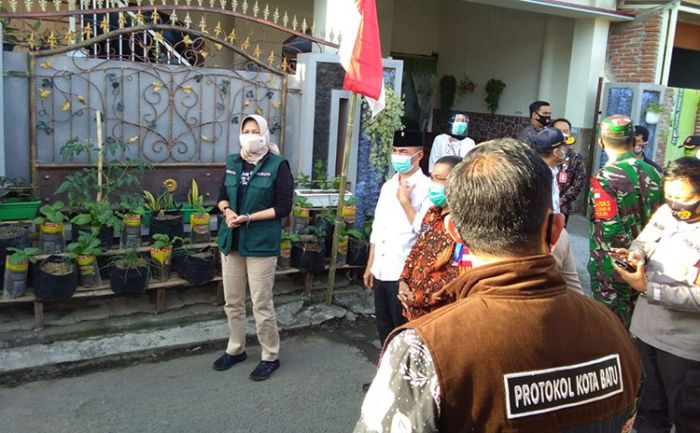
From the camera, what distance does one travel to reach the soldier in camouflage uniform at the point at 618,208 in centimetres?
353

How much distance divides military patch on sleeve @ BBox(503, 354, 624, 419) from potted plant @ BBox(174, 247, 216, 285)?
152 inches

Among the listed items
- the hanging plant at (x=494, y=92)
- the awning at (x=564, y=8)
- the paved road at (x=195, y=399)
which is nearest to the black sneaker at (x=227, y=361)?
the paved road at (x=195, y=399)

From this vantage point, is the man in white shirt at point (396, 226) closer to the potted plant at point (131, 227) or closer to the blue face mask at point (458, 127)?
the potted plant at point (131, 227)

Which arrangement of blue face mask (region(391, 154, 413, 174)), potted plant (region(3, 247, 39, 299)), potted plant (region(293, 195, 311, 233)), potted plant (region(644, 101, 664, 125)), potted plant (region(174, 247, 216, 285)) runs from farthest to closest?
potted plant (region(644, 101, 664, 125)), potted plant (region(293, 195, 311, 233)), potted plant (region(174, 247, 216, 285)), potted plant (region(3, 247, 39, 299)), blue face mask (region(391, 154, 413, 174))

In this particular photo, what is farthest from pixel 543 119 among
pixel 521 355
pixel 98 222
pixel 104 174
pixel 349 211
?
pixel 521 355

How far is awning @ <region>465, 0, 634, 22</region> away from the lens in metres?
8.12

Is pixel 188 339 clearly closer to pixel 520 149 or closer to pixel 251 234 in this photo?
pixel 251 234

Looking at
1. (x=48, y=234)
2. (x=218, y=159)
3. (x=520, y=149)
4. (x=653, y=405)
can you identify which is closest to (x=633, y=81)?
(x=218, y=159)

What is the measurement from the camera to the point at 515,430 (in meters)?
1.27

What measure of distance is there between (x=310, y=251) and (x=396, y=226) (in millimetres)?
1733

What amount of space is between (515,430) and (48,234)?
13.2ft

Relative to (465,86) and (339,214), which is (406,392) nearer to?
(339,214)

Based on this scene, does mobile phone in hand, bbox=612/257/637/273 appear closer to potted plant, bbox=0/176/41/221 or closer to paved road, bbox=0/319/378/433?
paved road, bbox=0/319/378/433

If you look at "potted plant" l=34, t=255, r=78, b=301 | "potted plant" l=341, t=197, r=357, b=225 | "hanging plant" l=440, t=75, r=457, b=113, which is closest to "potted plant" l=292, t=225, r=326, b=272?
"potted plant" l=341, t=197, r=357, b=225
